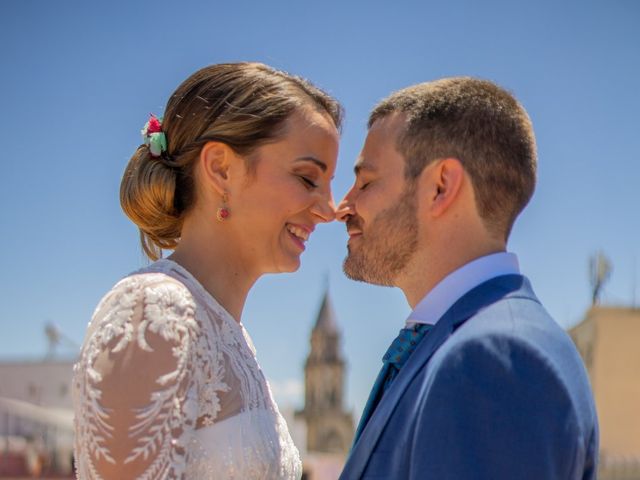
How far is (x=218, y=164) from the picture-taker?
3219 mm

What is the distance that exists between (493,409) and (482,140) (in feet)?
2.53

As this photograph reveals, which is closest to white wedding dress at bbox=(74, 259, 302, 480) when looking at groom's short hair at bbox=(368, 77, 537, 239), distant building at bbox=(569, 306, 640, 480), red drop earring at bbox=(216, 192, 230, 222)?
red drop earring at bbox=(216, 192, 230, 222)

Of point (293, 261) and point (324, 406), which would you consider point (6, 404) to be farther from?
point (324, 406)

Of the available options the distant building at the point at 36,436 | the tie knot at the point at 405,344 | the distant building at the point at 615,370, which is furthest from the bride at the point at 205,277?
the distant building at the point at 36,436

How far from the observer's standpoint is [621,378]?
27.0 m

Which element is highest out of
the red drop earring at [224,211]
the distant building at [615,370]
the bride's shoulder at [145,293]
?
the red drop earring at [224,211]

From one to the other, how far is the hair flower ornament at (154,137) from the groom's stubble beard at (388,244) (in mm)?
654

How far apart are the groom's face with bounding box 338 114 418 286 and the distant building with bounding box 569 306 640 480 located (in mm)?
24410

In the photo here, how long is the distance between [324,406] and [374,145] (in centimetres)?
7713

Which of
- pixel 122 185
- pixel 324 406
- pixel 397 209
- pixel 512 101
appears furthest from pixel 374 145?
pixel 324 406

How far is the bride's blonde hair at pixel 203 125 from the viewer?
3.18m

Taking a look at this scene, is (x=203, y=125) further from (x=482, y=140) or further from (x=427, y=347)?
(x=427, y=347)

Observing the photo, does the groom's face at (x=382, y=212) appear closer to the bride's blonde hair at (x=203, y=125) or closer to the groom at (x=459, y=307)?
the groom at (x=459, y=307)

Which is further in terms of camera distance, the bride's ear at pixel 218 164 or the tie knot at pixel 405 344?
the bride's ear at pixel 218 164
